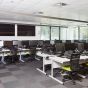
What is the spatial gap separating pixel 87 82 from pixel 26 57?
5292 millimetres

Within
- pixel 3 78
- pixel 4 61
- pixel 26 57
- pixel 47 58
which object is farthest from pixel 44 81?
pixel 26 57

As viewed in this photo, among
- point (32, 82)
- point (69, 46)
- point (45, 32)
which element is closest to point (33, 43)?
point (69, 46)

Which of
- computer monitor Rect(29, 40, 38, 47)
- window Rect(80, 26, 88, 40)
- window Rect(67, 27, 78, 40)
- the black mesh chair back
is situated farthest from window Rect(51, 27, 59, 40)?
the black mesh chair back

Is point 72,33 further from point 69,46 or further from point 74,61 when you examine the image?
point 74,61

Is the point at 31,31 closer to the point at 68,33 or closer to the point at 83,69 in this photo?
Result: the point at 68,33

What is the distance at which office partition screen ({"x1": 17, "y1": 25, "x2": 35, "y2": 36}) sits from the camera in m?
9.50

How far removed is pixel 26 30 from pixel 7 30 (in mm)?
1379

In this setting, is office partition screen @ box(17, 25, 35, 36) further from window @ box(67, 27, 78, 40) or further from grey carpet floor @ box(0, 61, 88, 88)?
grey carpet floor @ box(0, 61, 88, 88)

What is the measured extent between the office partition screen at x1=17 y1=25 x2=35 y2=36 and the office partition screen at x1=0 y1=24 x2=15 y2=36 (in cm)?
44

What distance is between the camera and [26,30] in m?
9.67

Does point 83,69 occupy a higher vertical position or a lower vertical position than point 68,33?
lower

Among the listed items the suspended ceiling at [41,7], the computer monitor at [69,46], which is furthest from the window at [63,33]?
the computer monitor at [69,46]

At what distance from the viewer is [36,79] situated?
4.63 metres

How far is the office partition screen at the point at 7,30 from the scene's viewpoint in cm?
890
